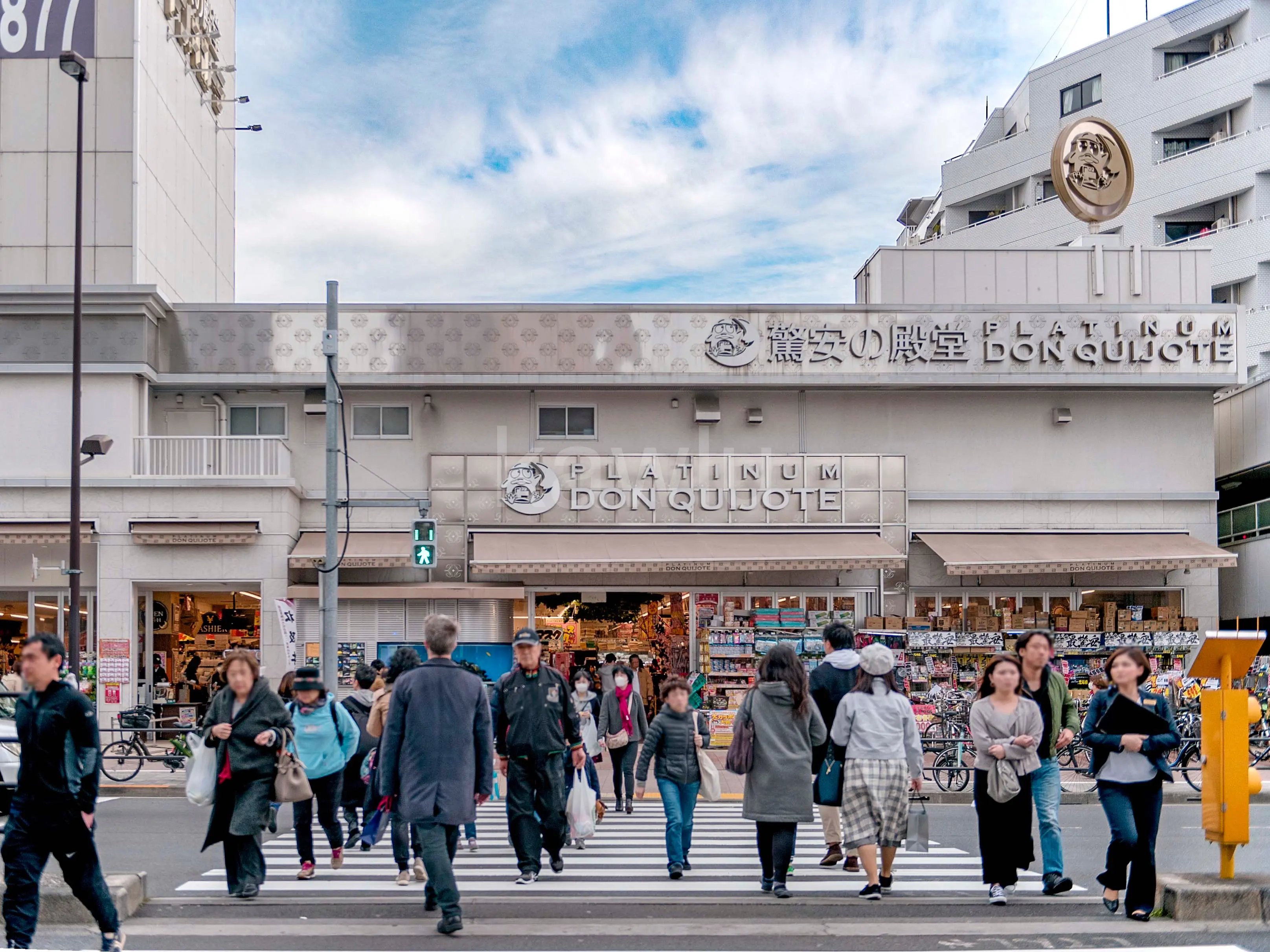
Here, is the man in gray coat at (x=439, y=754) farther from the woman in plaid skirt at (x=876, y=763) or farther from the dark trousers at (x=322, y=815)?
the woman in plaid skirt at (x=876, y=763)

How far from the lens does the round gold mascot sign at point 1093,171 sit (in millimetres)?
27906

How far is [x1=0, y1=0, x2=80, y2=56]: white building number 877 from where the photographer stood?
Answer: 26375 mm

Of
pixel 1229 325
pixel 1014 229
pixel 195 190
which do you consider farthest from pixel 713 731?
pixel 1014 229

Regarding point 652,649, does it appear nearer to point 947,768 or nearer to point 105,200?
point 947,768

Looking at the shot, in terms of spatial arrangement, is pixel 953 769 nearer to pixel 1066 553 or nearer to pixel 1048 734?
pixel 1048 734

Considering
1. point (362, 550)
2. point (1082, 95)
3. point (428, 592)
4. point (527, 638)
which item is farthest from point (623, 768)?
point (1082, 95)

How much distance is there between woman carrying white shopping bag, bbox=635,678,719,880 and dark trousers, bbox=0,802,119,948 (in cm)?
434

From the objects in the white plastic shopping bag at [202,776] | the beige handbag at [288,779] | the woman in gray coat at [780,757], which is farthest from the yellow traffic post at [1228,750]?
the white plastic shopping bag at [202,776]

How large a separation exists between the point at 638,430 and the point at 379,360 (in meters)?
5.35

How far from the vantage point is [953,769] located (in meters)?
18.0

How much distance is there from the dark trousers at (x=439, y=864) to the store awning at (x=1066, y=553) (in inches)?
719

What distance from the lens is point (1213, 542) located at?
26.8m

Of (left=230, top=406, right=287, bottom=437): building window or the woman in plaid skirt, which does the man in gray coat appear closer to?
the woman in plaid skirt

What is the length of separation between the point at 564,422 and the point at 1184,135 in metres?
31.4
